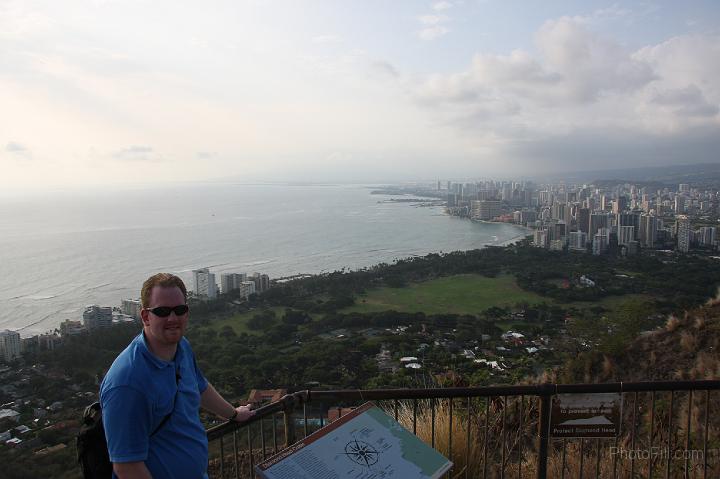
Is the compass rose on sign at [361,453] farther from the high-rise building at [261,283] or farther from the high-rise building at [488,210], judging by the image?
the high-rise building at [488,210]

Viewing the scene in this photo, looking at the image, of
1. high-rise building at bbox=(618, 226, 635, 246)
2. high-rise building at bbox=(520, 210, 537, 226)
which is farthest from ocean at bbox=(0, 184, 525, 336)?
high-rise building at bbox=(618, 226, 635, 246)

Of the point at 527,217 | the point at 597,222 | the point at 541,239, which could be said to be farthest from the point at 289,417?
the point at 527,217

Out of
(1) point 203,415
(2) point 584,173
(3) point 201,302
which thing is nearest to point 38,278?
(3) point 201,302

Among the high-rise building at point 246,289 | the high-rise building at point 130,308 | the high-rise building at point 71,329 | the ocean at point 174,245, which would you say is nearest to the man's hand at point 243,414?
the high-rise building at point 71,329

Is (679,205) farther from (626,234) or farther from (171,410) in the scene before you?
(171,410)

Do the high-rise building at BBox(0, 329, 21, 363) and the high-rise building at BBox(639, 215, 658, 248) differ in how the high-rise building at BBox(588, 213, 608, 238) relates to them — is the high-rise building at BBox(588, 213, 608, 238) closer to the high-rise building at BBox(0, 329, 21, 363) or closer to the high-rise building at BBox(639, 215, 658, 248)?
the high-rise building at BBox(639, 215, 658, 248)

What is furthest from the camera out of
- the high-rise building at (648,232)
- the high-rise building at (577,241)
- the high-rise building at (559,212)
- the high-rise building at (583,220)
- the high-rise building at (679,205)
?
the high-rise building at (679,205)
